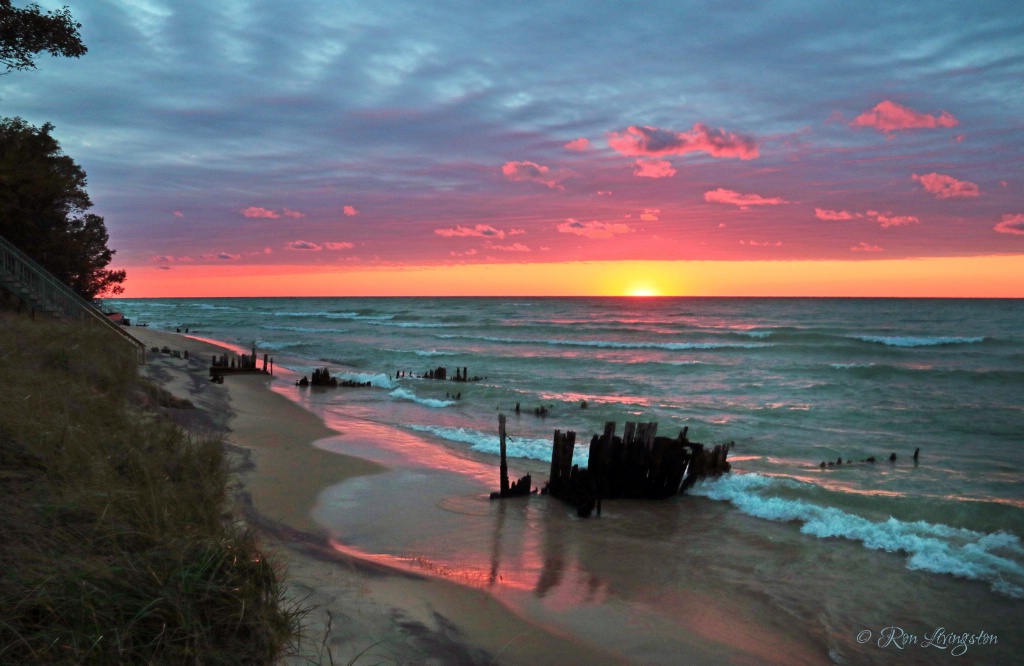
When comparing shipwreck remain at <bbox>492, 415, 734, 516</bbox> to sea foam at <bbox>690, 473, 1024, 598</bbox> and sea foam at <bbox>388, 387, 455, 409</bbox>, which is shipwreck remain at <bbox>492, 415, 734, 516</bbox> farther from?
sea foam at <bbox>388, 387, 455, 409</bbox>

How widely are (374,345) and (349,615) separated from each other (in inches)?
1983

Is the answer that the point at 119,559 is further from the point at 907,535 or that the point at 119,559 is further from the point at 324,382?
the point at 324,382

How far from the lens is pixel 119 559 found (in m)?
4.25

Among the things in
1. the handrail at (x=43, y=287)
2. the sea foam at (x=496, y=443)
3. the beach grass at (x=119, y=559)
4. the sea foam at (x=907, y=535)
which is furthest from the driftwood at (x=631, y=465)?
the handrail at (x=43, y=287)

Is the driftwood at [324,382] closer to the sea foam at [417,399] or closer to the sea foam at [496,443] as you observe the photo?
the sea foam at [417,399]

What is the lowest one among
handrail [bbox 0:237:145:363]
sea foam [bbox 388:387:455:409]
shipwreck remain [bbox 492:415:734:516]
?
sea foam [bbox 388:387:455:409]

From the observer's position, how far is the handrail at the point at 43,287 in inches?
774

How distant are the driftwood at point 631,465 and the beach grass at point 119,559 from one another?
6.79m

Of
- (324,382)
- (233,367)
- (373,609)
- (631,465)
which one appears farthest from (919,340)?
(373,609)

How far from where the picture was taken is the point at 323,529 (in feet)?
33.4

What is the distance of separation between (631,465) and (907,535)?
4.89 meters

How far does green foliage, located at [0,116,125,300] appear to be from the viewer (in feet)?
86.0

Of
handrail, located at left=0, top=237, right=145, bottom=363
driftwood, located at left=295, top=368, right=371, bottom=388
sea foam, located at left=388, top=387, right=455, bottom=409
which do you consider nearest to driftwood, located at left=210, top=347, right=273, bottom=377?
driftwood, located at left=295, top=368, right=371, bottom=388

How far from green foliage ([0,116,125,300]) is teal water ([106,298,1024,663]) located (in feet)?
40.3
